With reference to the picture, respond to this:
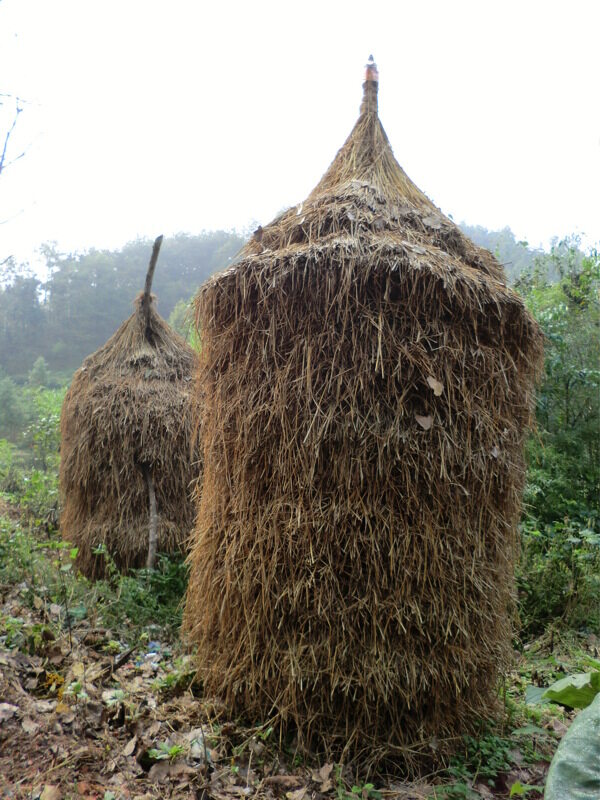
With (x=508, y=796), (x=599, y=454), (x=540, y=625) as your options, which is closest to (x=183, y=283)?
(x=599, y=454)

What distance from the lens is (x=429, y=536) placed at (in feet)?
8.72

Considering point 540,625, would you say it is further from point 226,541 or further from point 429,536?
point 226,541

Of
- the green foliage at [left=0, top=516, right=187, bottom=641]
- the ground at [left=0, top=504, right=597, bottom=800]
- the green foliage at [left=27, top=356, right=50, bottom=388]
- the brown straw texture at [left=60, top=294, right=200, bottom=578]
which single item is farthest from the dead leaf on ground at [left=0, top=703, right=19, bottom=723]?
the green foliage at [left=27, top=356, right=50, bottom=388]

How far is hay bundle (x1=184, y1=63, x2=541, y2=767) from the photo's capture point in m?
2.65

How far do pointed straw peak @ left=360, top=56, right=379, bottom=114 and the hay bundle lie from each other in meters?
1.26

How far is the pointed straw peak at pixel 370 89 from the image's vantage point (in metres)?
3.65

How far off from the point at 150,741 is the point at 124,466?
3243 mm

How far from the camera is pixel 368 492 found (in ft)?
8.71

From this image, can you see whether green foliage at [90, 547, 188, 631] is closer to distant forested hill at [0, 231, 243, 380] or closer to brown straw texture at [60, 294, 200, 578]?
brown straw texture at [60, 294, 200, 578]

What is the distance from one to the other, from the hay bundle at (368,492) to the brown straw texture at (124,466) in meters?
2.81

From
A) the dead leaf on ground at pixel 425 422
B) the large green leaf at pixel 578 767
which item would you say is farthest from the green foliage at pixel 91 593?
the large green leaf at pixel 578 767

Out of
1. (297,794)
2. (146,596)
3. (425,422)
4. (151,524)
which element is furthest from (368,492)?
(151,524)

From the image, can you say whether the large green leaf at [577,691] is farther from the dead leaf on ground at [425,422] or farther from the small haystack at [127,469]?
the small haystack at [127,469]

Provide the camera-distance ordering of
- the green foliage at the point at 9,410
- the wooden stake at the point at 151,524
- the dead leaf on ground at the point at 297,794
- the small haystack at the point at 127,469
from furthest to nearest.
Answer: the green foliage at the point at 9,410, the small haystack at the point at 127,469, the wooden stake at the point at 151,524, the dead leaf on ground at the point at 297,794
